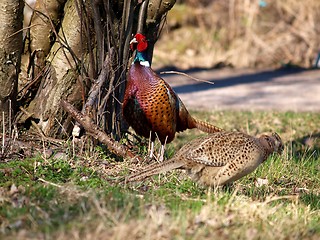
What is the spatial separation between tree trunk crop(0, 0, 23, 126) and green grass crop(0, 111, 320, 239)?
29.9 inches

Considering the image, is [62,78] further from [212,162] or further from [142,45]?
[212,162]

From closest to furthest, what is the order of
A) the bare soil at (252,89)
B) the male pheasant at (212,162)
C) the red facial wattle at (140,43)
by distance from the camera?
the male pheasant at (212,162) → the red facial wattle at (140,43) → the bare soil at (252,89)

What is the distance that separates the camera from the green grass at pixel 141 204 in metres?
4.18

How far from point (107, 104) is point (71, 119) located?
35 cm

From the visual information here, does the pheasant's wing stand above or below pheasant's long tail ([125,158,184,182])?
above

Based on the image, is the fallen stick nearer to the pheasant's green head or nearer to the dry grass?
the pheasant's green head

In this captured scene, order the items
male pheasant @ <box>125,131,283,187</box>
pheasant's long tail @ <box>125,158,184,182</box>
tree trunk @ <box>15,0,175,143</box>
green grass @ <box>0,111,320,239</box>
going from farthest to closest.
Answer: tree trunk @ <box>15,0,175,143</box> → male pheasant @ <box>125,131,283,187</box> → pheasant's long tail @ <box>125,158,184,182</box> → green grass @ <box>0,111,320,239</box>

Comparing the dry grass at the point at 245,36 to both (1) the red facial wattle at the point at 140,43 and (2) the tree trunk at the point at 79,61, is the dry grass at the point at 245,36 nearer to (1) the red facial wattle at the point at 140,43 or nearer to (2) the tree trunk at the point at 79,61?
(1) the red facial wattle at the point at 140,43

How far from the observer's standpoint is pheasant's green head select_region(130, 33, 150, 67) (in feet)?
21.6

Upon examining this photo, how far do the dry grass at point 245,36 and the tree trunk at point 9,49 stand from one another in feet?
34.3

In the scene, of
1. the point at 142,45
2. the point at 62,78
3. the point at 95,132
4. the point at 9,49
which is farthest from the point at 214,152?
the point at 9,49

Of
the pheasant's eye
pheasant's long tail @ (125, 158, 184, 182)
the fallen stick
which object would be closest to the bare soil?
the pheasant's eye

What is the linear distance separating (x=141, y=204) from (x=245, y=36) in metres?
13.1

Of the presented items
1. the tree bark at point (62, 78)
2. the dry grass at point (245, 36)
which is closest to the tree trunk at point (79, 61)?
the tree bark at point (62, 78)
